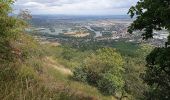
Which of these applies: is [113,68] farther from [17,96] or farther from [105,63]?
[17,96]

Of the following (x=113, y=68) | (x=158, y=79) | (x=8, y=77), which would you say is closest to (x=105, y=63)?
(x=113, y=68)

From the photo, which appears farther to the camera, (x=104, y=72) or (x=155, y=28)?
(x=104, y=72)

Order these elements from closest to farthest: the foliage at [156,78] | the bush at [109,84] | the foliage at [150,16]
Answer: the foliage at [150,16] → the foliage at [156,78] → the bush at [109,84]

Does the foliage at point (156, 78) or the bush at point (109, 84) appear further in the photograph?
the bush at point (109, 84)

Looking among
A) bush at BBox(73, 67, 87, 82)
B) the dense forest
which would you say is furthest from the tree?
bush at BBox(73, 67, 87, 82)

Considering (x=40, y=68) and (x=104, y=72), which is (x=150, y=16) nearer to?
(x=40, y=68)

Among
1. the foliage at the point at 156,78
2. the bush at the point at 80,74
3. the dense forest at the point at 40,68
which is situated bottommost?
the bush at the point at 80,74

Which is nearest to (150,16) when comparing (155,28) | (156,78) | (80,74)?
(155,28)

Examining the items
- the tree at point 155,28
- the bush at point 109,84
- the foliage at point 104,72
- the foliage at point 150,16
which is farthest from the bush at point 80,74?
the foliage at point 150,16

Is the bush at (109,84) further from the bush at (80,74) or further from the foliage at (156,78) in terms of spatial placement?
the foliage at (156,78)
